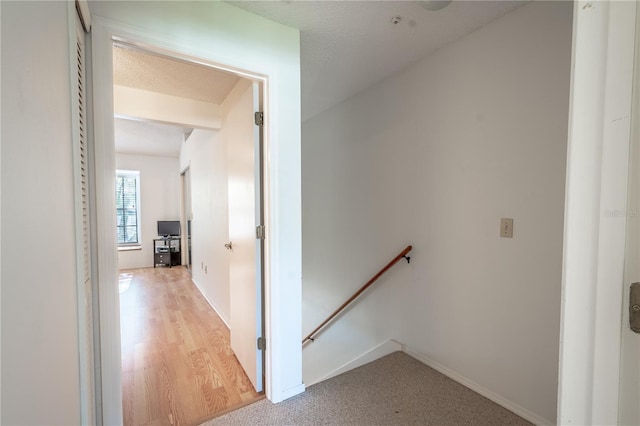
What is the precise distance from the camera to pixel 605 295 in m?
0.46

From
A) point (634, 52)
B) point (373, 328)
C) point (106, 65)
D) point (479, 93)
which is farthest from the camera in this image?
point (373, 328)

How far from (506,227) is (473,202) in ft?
0.82

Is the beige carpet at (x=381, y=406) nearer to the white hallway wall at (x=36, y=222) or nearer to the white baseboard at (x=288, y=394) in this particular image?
the white baseboard at (x=288, y=394)

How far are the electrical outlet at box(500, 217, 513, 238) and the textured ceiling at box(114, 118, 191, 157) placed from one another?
365 centimetres

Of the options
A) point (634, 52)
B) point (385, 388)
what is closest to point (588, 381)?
point (634, 52)

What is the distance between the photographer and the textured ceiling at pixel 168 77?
2.11 m

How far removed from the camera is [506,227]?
67.1 inches

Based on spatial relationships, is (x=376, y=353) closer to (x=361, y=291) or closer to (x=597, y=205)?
(x=361, y=291)

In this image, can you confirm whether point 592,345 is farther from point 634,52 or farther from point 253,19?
point 253,19

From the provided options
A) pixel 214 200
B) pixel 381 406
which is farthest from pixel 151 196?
pixel 381 406

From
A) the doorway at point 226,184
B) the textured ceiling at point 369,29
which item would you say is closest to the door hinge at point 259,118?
the doorway at point 226,184

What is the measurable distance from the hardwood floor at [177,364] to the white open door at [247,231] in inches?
7.7

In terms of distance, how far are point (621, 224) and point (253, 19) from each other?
1805 millimetres

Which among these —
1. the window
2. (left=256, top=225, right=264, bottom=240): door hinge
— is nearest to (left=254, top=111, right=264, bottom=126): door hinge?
(left=256, top=225, right=264, bottom=240): door hinge
